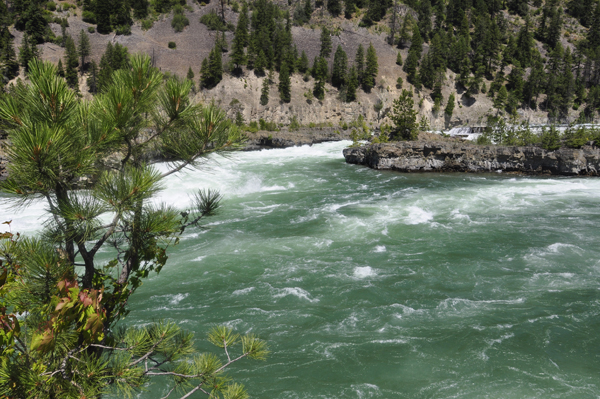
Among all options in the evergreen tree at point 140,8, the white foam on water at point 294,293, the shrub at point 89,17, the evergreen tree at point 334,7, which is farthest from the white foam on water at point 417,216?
the evergreen tree at point 334,7

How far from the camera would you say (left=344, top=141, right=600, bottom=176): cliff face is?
25.2 metres

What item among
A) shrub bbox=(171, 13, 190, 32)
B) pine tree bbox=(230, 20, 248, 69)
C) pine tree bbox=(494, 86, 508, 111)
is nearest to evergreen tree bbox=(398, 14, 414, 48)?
pine tree bbox=(494, 86, 508, 111)

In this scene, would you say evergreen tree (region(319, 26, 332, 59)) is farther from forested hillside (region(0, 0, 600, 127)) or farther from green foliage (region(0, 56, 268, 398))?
green foliage (region(0, 56, 268, 398))

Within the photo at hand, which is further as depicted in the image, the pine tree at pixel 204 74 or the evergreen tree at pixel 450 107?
the evergreen tree at pixel 450 107

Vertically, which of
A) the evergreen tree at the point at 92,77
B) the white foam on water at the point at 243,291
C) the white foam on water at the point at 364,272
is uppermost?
the evergreen tree at the point at 92,77

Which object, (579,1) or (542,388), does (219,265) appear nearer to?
(542,388)

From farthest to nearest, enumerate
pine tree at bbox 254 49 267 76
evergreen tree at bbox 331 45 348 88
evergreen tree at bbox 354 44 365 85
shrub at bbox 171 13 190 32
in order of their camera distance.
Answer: evergreen tree at bbox 354 44 365 85 → shrub at bbox 171 13 190 32 → evergreen tree at bbox 331 45 348 88 → pine tree at bbox 254 49 267 76

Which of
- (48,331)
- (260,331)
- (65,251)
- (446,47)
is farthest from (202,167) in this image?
(446,47)

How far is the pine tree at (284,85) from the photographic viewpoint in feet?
227

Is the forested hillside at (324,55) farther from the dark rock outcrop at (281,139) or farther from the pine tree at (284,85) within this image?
the dark rock outcrop at (281,139)

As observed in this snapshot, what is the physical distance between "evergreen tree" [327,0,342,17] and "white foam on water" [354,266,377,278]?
101 m

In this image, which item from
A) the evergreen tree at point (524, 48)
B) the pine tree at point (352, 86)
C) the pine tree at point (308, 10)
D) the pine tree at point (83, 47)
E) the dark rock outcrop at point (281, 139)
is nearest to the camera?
the dark rock outcrop at point (281, 139)

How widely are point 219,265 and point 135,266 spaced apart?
8.13m

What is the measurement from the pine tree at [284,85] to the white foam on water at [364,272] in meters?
62.6
